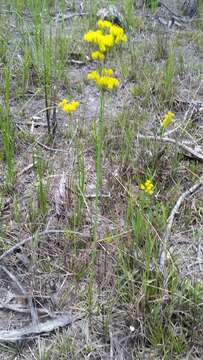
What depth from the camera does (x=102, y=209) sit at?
6.35 ft

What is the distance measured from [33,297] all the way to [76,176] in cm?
61

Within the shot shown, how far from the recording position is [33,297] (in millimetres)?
1557

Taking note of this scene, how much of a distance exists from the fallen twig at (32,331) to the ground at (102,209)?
0.4 inches

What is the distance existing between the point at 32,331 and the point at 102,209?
0.67 metres

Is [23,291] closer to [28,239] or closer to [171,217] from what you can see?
[28,239]

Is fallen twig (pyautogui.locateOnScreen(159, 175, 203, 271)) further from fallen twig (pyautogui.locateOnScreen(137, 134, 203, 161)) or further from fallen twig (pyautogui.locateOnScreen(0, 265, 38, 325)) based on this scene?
fallen twig (pyautogui.locateOnScreen(0, 265, 38, 325))

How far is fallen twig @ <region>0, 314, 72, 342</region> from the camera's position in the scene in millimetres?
1434

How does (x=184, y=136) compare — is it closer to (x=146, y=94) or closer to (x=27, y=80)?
(x=146, y=94)

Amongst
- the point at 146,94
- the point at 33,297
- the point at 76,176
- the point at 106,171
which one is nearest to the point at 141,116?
the point at 146,94

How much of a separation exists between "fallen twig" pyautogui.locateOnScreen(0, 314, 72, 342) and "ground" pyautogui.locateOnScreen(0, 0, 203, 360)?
1 cm

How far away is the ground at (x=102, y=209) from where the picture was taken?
4.78 ft

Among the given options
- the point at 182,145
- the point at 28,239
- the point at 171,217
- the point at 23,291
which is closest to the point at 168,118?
the point at 182,145

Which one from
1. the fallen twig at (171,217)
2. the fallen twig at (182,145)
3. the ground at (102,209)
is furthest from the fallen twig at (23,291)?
the fallen twig at (182,145)

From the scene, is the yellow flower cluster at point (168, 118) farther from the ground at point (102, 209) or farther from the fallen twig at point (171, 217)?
the fallen twig at point (171, 217)
